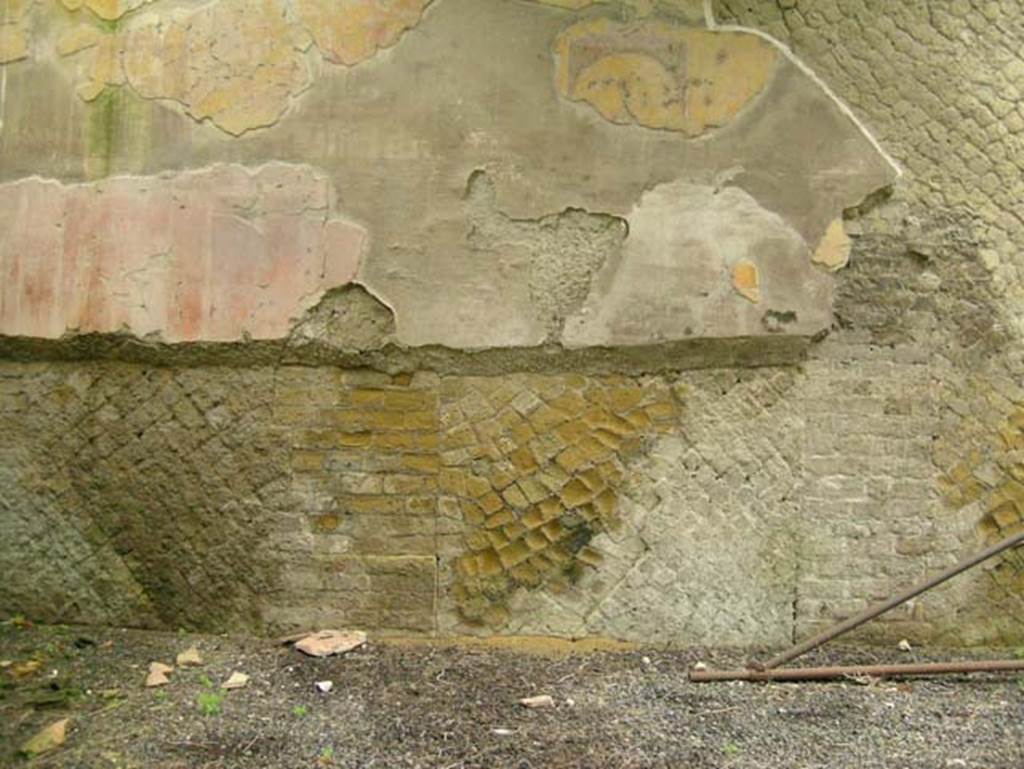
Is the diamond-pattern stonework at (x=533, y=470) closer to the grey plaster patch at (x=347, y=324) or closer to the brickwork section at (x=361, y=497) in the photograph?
the brickwork section at (x=361, y=497)

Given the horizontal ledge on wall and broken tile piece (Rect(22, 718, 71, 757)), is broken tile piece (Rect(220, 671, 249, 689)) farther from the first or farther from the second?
the horizontal ledge on wall

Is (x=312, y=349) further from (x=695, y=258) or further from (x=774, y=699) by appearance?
(x=774, y=699)

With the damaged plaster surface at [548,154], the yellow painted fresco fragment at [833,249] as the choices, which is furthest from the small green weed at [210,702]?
the yellow painted fresco fragment at [833,249]

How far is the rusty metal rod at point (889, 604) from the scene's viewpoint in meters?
3.47

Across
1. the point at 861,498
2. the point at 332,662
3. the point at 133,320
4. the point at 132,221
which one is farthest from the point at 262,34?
the point at 861,498

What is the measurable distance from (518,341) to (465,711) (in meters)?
1.38

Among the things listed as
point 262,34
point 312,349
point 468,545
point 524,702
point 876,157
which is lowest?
point 524,702

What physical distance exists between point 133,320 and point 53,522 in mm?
889

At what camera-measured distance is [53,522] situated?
3.94m

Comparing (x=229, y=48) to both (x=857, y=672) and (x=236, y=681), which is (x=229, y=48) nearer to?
(x=236, y=681)

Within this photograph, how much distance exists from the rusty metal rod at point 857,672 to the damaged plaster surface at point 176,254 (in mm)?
2061

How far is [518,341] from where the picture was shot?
12.4ft

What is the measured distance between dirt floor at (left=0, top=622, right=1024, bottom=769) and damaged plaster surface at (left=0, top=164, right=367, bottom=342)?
1241mm

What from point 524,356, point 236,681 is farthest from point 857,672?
point 236,681
